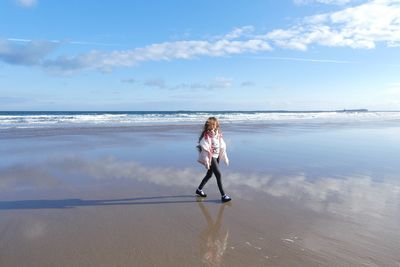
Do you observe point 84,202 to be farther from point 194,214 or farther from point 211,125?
point 211,125

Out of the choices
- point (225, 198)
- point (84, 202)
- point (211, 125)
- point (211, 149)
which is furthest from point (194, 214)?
point (84, 202)

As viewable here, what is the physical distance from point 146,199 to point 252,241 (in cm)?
276

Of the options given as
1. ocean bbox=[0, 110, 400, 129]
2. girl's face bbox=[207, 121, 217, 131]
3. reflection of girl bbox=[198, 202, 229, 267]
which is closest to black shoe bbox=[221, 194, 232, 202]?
reflection of girl bbox=[198, 202, 229, 267]

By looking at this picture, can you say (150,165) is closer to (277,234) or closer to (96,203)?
(96,203)

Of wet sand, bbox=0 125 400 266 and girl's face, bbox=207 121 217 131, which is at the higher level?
girl's face, bbox=207 121 217 131

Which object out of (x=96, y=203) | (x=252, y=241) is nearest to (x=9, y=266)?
(x=96, y=203)

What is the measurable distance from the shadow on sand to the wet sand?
0.02 meters

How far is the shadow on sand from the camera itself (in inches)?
249

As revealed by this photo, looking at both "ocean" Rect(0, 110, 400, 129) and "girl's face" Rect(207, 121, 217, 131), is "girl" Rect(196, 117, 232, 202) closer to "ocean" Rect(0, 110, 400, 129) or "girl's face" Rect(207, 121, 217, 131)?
"girl's face" Rect(207, 121, 217, 131)

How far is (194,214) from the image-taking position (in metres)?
5.87

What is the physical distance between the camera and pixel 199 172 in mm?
9320

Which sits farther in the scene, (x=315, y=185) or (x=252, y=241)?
(x=315, y=185)

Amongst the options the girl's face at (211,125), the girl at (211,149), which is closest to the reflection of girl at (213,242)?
the girl at (211,149)

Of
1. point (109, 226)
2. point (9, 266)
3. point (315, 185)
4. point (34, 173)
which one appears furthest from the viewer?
point (34, 173)
